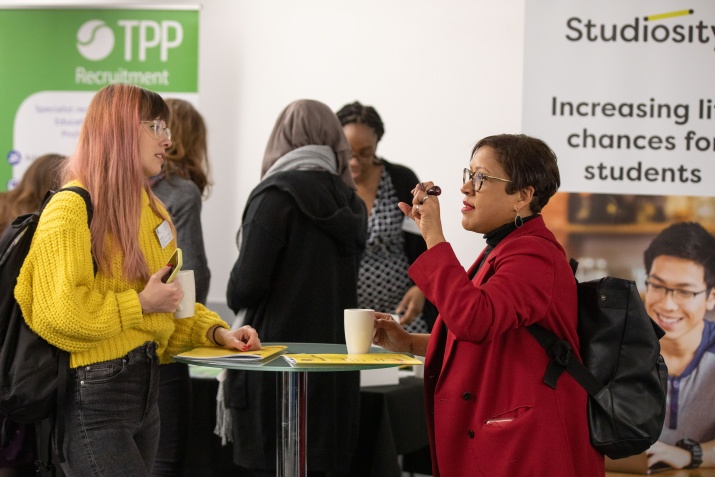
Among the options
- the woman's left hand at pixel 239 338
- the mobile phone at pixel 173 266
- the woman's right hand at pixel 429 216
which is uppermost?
the woman's right hand at pixel 429 216

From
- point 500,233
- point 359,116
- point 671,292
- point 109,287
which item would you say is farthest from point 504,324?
point 359,116

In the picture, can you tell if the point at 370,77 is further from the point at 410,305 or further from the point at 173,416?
the point at 173,416

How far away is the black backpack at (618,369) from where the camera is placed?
1.90 metres

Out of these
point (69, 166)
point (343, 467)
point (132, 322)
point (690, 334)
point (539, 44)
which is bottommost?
point (343, 467)

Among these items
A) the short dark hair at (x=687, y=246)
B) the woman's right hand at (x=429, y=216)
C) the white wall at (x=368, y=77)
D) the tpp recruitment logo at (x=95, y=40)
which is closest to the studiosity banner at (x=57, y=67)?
the tpp recruitment logo at (x=95, y=40)

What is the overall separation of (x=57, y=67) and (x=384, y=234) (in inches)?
85.5

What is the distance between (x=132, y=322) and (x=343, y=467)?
142cm

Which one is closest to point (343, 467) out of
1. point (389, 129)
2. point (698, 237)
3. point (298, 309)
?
point (298, 309)

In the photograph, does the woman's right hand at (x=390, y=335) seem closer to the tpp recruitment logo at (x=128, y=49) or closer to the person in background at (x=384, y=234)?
the person in background at (x=384, y=234)

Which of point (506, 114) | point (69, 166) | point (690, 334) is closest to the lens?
point (69, 166)

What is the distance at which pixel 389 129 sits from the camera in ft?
16.7

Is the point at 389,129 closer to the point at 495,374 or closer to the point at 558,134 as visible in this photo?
the point at 558,134

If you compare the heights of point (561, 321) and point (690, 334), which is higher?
point (561, 321)

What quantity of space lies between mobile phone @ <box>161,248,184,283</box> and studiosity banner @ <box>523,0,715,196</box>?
6.78 feet
